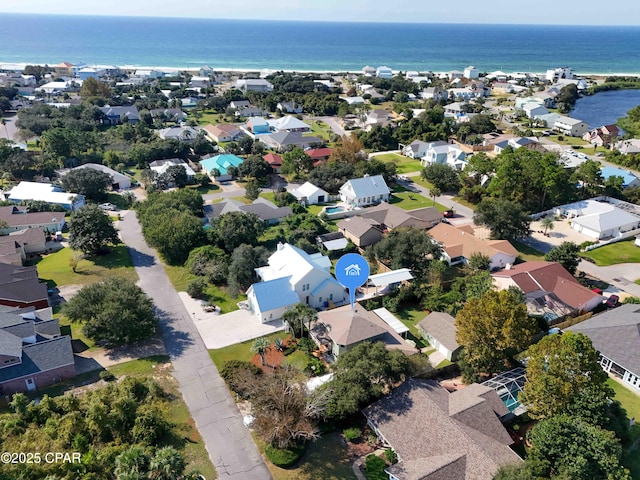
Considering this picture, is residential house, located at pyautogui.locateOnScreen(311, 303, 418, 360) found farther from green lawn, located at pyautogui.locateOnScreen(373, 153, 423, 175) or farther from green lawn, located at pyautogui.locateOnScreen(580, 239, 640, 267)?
green lawn, located at pyautogui.locateOnScreen(373, 153, 423, 175)

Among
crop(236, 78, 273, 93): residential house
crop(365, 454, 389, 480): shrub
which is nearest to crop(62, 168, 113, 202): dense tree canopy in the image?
crop(365, 454, 389, 480): shrub

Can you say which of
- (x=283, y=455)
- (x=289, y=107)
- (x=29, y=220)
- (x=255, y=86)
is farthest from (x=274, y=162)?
(x=255, y=86)

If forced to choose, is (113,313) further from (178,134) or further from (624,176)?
(624,176)

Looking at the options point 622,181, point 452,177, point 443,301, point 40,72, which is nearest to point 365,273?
point 443,301

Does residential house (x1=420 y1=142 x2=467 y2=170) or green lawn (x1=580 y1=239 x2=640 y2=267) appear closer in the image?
green lawn (x1=580 y1=239 x2=640 y2=267)

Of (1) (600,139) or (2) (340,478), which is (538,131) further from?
(2) (340,478)

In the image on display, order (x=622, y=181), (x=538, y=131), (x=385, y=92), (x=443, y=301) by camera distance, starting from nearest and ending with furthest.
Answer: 1. (x=443, y=301)
2. (x=622, y=181)
3. (x=538, y=131)
4. (x=385, y=92)

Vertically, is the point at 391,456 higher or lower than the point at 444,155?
lower
